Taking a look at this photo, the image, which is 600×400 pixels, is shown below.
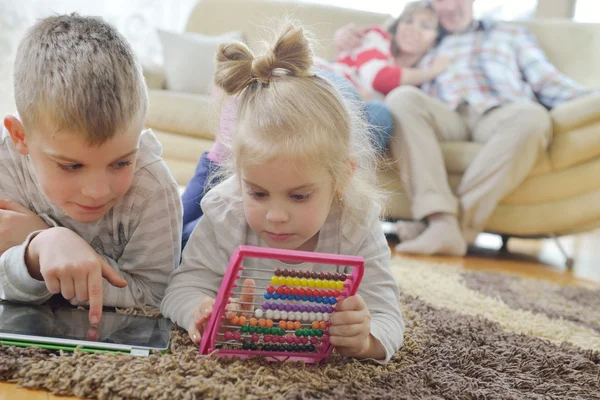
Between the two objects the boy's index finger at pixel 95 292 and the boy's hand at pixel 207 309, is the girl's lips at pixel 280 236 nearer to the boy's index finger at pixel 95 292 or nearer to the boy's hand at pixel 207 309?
the boy's hand at pixel 207 309

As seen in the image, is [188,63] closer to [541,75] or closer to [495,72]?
[495,72]

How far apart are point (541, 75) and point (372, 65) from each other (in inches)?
29.3

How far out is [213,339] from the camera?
978 mm

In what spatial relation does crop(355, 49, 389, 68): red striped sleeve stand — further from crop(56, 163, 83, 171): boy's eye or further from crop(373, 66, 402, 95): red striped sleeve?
crop(56, 163, 83, 171): boy's eye

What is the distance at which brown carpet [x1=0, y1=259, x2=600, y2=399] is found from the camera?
0.85 metres

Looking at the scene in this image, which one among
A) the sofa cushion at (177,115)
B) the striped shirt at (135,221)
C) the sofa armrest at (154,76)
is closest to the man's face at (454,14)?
the sofa cushion at (177,115)

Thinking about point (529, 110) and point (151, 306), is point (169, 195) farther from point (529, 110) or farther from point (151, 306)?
point (529, 110)

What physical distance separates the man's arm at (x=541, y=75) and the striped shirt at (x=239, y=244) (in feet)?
6.47

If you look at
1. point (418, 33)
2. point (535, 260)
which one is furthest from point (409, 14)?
point (535, 260)

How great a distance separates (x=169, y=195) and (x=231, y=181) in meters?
0.12

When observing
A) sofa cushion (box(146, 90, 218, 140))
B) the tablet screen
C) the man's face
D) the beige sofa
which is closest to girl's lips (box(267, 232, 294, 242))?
the tablet screen

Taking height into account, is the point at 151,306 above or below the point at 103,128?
below

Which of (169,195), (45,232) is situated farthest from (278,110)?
(45,232)

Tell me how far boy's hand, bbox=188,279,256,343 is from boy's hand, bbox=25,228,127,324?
145mm
